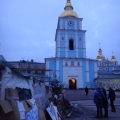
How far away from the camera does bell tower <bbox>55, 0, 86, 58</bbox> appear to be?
3925 centimetres

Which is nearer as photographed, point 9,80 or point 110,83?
point 9,80

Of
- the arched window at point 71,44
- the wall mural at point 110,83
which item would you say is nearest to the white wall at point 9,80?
the wall mural at point 110,83

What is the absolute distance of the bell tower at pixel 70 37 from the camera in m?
39.2

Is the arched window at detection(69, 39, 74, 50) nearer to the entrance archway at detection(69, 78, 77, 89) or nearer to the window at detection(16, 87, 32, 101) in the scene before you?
the entrance archway at detection(69, 78, 77, 89)

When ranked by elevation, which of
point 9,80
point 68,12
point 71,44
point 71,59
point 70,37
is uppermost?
point 68,12

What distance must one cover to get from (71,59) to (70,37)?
5364 mm

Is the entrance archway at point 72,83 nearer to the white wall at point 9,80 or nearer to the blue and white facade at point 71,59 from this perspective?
the blue and white facade at point 71,59

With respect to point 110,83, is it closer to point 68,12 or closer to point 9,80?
point 68,12

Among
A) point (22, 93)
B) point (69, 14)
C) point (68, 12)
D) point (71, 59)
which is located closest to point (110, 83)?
point (71, 59)

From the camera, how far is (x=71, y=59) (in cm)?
3834

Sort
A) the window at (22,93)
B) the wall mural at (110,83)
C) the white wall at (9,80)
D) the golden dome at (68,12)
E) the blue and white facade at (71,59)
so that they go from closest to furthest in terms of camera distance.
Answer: the white wall at (9,80)
the window at (22,93)
the blue and white facade at (71,59)
the wall mural at (110,83)
the golden dome at (68,12)

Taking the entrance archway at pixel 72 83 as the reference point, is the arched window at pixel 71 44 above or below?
above

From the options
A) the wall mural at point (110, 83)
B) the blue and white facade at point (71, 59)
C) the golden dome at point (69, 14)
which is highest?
the golden dome at point (69, 14)

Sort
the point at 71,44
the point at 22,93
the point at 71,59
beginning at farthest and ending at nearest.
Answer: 1. the point at 71,44
2. the point at 71,59
3. the point at 22,93
